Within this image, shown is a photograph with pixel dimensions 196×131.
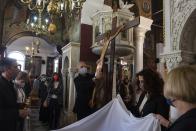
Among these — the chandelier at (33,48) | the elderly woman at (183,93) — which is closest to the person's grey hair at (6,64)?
the elderly woman at (183,93)

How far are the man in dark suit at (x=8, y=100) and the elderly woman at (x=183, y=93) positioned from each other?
2220mm

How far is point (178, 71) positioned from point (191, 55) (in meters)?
3.83

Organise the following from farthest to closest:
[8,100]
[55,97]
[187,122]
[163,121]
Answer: [55,97], [8,100], [163,121], [187,122]

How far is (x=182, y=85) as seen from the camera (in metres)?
1.44

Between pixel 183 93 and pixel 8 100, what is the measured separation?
2340 mm

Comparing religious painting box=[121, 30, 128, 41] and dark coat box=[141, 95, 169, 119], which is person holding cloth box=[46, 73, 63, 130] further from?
dark coat box=[141, 95, 169, 119]

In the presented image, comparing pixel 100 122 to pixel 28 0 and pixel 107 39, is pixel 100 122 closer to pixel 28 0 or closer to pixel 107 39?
pixel 107 39

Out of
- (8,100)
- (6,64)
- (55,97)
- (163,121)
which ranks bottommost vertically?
(55,97)

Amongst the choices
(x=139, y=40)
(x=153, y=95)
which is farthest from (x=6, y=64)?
(x=139, y=40)

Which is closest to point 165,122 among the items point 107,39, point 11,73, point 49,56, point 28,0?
point 11,73

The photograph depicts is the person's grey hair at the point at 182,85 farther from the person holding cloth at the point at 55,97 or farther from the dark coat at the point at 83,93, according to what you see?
the person holding cloth at the point at 55,97

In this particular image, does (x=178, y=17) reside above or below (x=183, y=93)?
above

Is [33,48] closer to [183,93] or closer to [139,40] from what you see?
[139,40]

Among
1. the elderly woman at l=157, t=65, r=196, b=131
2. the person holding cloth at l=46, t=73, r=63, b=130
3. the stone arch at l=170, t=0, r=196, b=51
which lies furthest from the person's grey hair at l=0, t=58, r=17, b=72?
the person holding cloth at l=46, t=73, r=63, b=130
